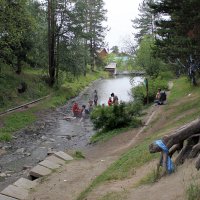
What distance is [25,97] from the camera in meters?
35.1

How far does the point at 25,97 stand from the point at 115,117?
48.8ft

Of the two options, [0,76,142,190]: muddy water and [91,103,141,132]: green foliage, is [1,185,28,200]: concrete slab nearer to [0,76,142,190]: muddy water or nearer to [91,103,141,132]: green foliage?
[0,76,142,190]: muddy water

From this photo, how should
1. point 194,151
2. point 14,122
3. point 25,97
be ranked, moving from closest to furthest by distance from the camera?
point 194,151, point 14,122, point 25,97

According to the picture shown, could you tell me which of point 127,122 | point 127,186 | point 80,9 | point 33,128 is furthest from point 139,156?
point 80,9

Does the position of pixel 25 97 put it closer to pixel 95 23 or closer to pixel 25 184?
pixel 25 184

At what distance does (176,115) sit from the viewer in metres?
22.8

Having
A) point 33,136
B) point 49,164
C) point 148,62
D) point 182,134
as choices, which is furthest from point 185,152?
point 148,62

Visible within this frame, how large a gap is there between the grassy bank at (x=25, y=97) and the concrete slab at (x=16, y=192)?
10391 millimetres

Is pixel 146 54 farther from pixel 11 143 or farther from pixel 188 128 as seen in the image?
pixel 188 128

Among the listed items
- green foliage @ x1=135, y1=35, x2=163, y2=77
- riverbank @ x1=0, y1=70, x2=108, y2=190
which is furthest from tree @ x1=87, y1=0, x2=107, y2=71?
riverbank @ x1=0, y1=70, x2=108, y2=190

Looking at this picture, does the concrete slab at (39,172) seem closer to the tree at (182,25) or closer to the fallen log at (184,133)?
the fallen log at (184,133)

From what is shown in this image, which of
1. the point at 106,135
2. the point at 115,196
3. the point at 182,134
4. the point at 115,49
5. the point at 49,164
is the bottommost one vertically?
the point at 106,135

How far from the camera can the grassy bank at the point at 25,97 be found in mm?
25652

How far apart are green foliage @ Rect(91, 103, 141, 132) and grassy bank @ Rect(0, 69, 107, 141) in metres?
5.33
